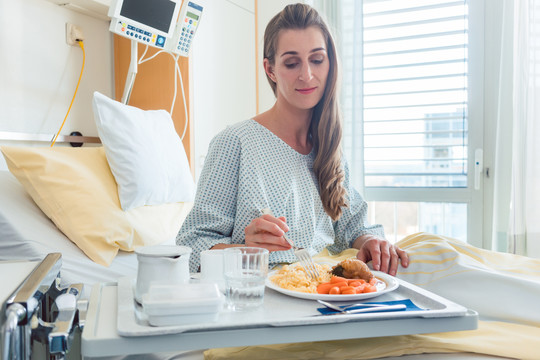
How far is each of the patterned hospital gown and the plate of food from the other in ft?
1.05

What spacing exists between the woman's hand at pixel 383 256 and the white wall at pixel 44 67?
1.40 meters

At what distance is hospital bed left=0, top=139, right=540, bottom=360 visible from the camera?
77 cm

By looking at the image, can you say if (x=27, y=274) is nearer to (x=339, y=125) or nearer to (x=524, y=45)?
(x=339, y=125)

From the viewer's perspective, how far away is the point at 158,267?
75cm

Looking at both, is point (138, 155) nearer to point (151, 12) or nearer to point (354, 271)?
point (151, 12)

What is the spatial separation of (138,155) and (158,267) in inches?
38.7

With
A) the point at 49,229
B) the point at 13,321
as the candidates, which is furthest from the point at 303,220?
the point at 13,321

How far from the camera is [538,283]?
951 millimetres

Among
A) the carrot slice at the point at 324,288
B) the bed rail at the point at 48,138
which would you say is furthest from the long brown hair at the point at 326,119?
the bed rail at the point at 48,138

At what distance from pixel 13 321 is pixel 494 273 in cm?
85

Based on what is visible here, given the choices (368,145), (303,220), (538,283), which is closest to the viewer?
(538,283)

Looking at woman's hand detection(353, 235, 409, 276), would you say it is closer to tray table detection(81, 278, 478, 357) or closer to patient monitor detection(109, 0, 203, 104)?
tray table detection(81, 278, 478, 357)

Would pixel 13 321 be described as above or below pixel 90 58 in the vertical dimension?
below

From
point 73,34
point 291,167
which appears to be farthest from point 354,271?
point 73,34
